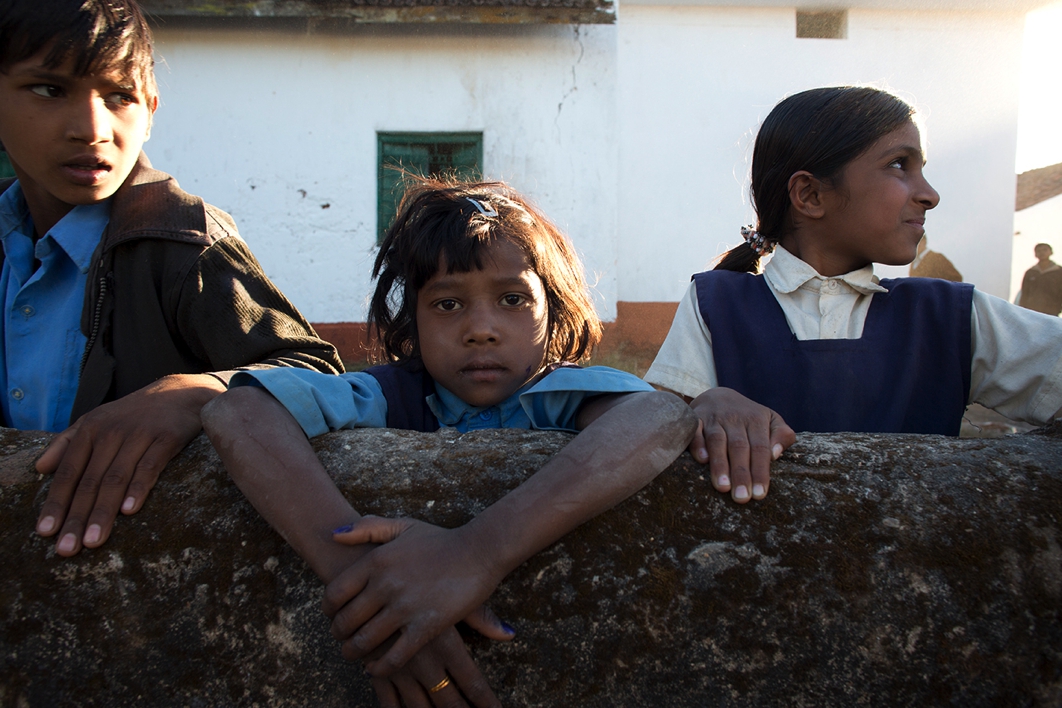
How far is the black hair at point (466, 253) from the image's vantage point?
1.56 meters

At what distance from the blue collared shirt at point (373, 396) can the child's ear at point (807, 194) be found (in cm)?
89

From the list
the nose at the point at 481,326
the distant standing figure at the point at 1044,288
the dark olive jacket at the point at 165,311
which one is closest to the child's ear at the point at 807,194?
the nose at the point at 481,326

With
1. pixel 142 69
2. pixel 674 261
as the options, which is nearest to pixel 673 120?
pixel 674 261

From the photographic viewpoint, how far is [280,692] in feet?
3.21

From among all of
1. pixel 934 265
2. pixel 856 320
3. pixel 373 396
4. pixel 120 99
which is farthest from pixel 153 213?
pixel 934 265

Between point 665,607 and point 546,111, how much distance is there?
23.1ft

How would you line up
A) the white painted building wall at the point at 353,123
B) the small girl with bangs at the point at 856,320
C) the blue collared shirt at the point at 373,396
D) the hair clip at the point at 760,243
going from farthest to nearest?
the white painted building wall at the point at 353,123 < the hair clip at the point at 760,243 < the small girl with bangs at the point at 856,320 < the blue collared shirt at the point at 373,396

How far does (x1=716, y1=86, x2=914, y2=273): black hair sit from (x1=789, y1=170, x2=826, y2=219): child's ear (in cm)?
2

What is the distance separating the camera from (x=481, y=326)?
1.48m

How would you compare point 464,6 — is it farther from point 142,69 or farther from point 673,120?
point 142,69

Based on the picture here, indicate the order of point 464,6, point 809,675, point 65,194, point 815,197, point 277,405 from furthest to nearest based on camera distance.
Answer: point 464,6, point 815,197, point 65,194, point 277,405, point 809,675

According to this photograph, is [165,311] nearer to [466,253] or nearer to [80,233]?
[80,233]

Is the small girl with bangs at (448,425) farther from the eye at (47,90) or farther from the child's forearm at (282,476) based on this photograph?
the eye at (47,90)

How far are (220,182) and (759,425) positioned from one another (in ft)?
23.8
